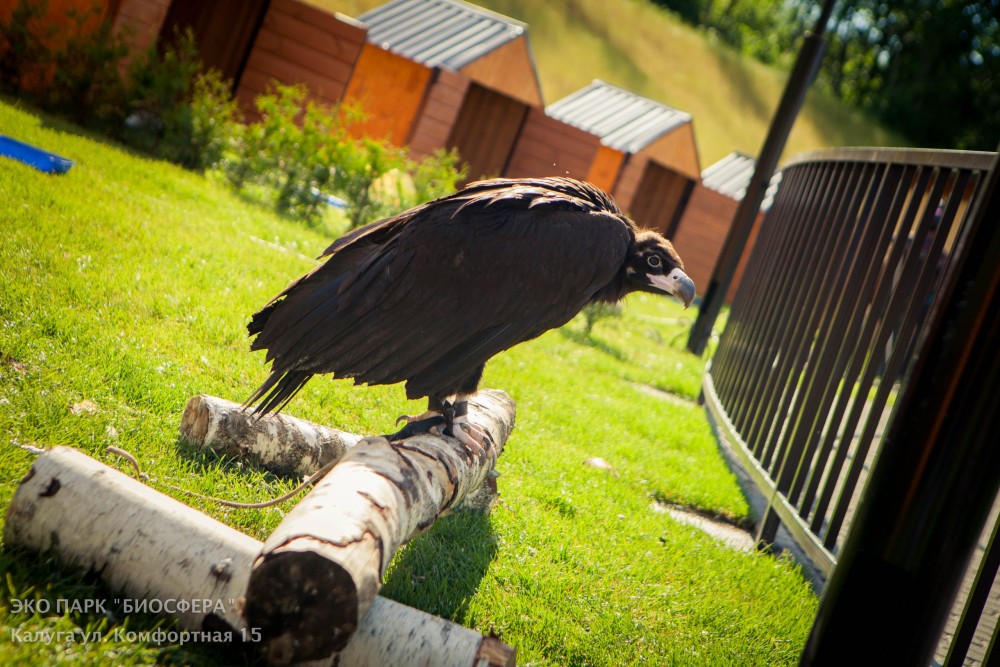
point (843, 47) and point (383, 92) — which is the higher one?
point (843, 47)

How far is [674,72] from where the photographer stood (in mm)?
39000

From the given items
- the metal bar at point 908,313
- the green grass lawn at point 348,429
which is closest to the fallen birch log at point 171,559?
the green grass lawn at point 348,429

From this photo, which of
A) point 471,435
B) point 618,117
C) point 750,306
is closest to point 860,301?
point 471,435

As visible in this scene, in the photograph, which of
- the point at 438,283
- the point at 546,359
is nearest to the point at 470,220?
the point at 438,283

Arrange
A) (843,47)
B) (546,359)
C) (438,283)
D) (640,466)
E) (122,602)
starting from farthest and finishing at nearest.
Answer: (843,47) < (546,359) < (640,466) < (438,283) < (122,602)

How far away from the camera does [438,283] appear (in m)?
3.23

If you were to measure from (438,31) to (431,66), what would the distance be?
1.68 metres

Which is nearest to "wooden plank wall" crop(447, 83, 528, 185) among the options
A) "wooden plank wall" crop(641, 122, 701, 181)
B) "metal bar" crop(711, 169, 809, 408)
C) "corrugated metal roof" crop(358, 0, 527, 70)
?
"corrugated metal roof" crop(358, 0, 527, 70)

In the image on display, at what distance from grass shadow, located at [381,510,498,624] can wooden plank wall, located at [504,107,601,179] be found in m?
14.8

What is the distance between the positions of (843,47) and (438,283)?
57.2 m

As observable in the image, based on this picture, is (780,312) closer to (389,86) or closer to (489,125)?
(389,86)

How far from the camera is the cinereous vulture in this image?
10.3 feet

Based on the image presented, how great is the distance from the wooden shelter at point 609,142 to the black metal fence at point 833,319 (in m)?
11.0

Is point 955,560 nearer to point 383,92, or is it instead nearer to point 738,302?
point 738,302
